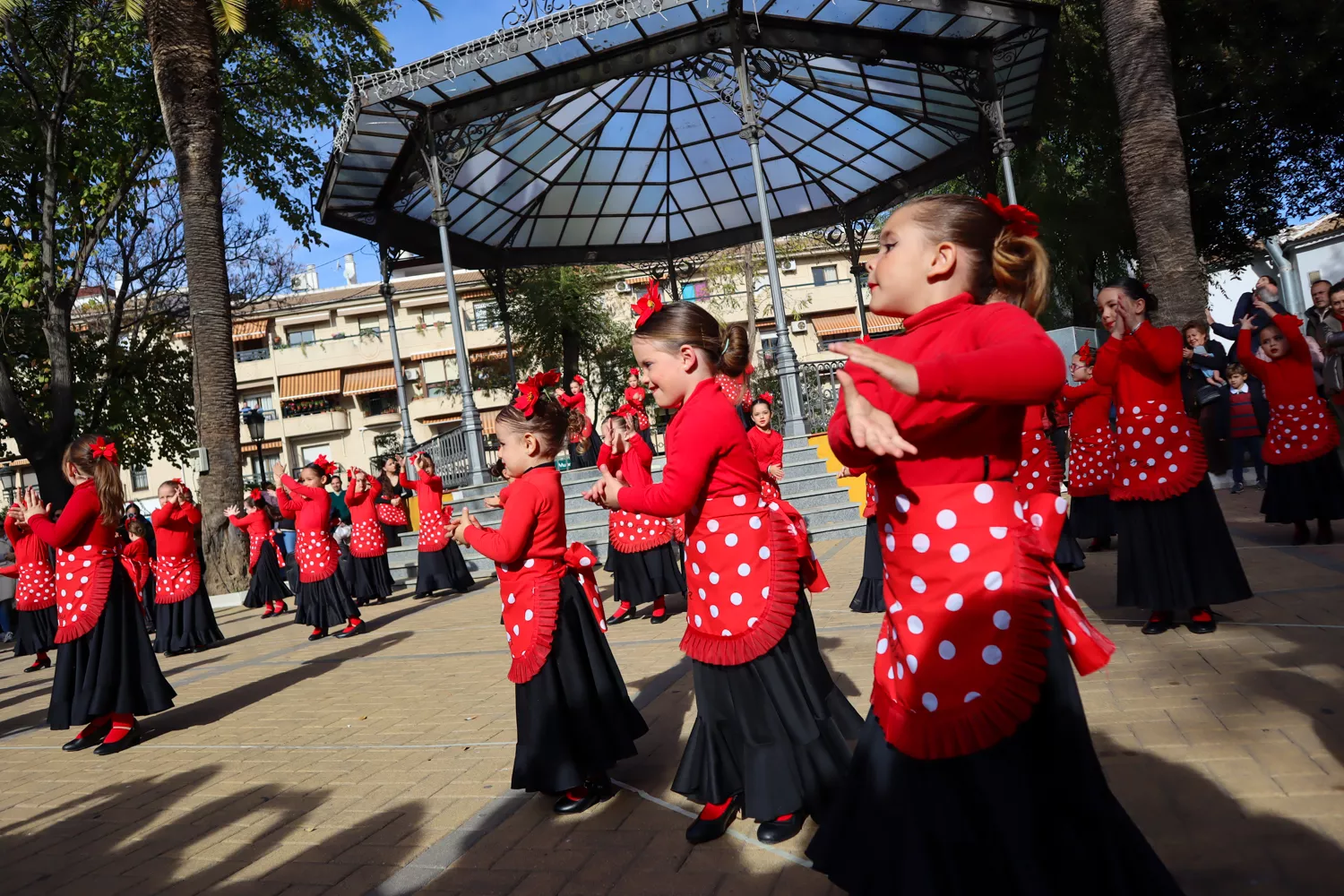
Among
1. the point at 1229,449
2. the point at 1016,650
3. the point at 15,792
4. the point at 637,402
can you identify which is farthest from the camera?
the point at 1229,449

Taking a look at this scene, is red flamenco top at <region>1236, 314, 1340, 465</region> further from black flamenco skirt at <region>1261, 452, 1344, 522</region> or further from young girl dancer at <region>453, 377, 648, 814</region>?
young girl dancer at <region>453, 377, 648, 814</region>

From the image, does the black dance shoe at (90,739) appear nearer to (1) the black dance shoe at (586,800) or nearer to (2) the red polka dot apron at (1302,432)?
(1) the black dance shoe at (586,800)

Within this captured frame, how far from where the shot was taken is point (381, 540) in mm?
12445

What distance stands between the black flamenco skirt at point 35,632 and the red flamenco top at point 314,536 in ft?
10.1

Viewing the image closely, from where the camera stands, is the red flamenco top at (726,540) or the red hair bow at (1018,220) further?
the red flamenco top at (726,540)

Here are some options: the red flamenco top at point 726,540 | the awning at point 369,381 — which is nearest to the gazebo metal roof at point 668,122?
the red flamenco top at point 726,540

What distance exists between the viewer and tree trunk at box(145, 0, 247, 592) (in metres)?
14.3

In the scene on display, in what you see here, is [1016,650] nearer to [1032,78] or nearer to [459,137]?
[459,137]

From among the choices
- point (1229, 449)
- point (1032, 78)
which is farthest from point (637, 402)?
point (1032, 78)

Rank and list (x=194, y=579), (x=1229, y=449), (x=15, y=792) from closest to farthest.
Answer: (x=15, y=792) < (x=194, y=579) < (x=1229, y=449)

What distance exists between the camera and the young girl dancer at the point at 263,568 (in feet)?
44.3

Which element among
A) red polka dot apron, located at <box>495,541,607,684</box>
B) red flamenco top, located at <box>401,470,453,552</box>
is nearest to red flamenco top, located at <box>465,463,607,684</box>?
red polka dot apron, located at <box>495,541,607,684</box>

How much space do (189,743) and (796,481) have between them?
8939 mm

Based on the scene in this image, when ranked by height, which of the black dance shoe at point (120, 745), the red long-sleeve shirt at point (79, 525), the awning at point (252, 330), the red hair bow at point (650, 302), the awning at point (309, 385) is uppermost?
the awning at point (252, 330)
